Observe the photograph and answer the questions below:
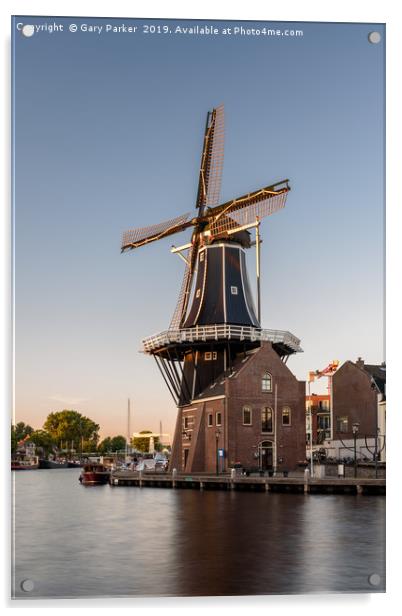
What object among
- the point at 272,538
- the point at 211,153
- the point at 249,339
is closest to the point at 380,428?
the point at 249,339

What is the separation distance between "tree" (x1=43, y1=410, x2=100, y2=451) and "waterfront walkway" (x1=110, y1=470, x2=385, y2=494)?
16.8 m

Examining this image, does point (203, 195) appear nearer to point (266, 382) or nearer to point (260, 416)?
point (266, 382)

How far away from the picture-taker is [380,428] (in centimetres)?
4544

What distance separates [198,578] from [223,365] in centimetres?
3638

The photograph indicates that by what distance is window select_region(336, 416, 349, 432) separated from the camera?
169ft

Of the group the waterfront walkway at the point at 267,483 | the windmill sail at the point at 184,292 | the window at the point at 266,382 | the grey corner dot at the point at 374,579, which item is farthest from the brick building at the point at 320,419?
the grey corner dot at the point at 374,579

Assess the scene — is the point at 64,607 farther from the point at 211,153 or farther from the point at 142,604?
the point at 211,153

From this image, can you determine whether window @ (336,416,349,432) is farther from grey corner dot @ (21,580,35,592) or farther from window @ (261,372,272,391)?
grey corner dot @ (21,580,35,592)

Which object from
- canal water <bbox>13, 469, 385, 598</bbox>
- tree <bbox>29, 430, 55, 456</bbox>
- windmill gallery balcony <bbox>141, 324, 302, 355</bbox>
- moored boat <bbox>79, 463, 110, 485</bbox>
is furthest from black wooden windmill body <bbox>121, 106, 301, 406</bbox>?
tree <bbox>29, 430, 55, 456</bbox>

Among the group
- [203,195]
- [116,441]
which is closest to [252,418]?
[203,195]

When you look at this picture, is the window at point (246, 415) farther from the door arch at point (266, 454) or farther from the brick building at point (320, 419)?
the brick building at point (320, 419)

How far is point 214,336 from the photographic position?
4869 centimetres

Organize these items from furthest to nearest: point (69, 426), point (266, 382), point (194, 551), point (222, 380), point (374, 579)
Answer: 1. point (222, 380)
2. point (266, 382)
3. point (69, 426)
4. point (194, 551)
5. point (374, 579)

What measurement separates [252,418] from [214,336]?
527cm
